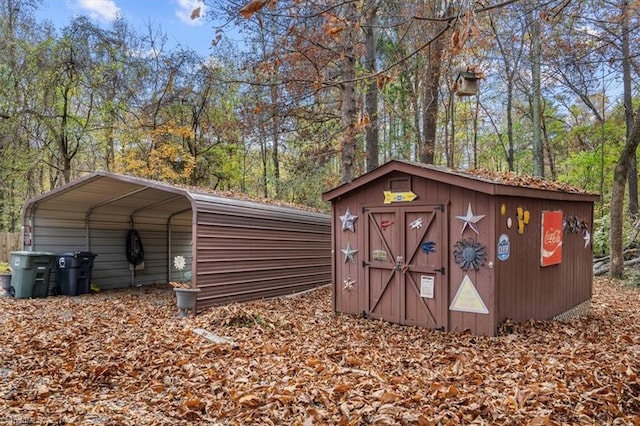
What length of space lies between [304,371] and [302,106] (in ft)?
27.2

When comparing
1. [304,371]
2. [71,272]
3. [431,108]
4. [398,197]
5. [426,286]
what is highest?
[431,108]

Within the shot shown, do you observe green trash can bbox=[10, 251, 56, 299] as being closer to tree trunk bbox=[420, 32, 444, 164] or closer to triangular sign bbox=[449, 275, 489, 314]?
triangular sign bbox=[449, 275, 489, 314]

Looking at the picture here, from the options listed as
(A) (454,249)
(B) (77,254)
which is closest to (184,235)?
(B) (77,254)

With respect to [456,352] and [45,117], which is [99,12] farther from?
[456,352]

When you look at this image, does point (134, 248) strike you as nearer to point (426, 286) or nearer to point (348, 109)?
point (348, 109)

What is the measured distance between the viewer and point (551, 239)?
6258 mm

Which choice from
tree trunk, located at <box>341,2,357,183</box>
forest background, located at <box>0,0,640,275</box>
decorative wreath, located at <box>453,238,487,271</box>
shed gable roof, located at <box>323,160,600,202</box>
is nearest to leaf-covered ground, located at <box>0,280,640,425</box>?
decorative wreath, located at <box>453,238,487,271</box>

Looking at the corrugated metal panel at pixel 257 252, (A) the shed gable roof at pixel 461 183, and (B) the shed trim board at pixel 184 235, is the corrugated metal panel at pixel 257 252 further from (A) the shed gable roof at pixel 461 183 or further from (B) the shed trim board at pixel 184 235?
(A) the shed gable roof at pixel 461 183

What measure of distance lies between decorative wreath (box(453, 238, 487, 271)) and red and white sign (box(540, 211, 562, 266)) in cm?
131

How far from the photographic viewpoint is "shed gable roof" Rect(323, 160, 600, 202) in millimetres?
5238

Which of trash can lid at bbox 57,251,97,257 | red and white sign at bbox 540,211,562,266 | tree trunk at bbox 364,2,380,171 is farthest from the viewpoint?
tree trunk at bbox 364,2,380,171

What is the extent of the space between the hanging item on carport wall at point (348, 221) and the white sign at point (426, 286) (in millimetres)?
1392

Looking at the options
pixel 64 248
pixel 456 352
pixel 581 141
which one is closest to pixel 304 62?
pixel 64 248

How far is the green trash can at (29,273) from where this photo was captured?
785 centimetres
